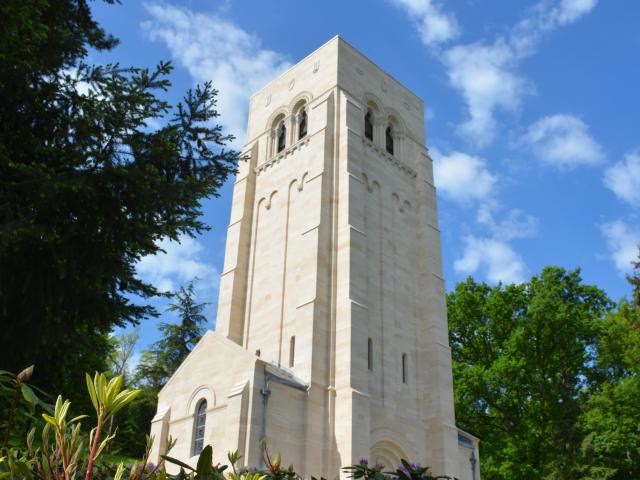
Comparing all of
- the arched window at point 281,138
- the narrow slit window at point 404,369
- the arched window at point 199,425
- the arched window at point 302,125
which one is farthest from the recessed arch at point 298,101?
the arched window at point 199,425

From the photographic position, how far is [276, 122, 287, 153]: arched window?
3203cm

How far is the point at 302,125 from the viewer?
3158 centimetres

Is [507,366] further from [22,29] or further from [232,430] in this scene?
[22,29]

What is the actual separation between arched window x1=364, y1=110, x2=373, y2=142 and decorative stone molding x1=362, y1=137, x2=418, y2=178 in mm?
1090

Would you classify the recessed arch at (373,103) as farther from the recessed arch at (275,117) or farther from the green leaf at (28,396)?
the green leaf at (28,396)

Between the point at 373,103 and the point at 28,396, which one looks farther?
the point at 373,103

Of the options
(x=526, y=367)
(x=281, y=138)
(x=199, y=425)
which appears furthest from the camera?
(x=281, y=138)

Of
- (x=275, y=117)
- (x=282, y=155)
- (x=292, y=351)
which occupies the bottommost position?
(x=292, y=351)

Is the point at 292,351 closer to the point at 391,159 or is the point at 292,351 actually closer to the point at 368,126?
the point at 391,159

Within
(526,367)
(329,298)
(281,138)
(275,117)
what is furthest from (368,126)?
(526,367)

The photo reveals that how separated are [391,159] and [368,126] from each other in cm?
218

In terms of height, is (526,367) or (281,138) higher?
(281,138)

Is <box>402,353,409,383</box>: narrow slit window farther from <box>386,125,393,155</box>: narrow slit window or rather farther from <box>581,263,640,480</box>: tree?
<box>386,125,393,155</box>: narrow slit window

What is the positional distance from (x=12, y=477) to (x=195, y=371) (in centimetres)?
2201
